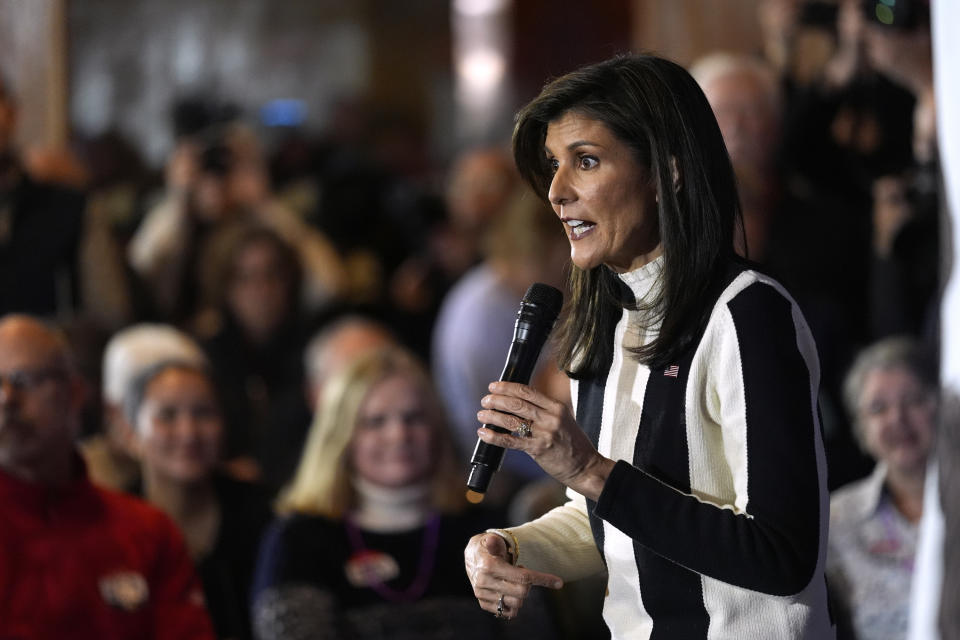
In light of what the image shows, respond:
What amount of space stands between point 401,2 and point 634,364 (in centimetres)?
746

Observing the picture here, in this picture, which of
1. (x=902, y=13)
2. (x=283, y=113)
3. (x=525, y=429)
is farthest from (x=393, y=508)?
(x=283, y=113)

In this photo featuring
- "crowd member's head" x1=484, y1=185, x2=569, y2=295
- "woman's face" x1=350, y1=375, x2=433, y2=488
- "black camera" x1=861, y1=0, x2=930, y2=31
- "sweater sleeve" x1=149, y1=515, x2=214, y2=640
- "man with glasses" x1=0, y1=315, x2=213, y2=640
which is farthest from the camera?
"crowd member's head" x1=484, y1=185, x2=569, y2=295

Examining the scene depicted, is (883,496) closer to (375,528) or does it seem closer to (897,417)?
(897,417)

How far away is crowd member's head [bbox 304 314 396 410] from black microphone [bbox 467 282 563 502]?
108 inches

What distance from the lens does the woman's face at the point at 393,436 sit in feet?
11.8

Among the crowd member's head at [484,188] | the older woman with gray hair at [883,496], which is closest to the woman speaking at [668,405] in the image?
the older woman with gray hair at [883,496]

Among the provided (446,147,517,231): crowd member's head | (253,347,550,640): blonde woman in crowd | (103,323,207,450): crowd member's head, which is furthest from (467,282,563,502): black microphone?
(446,147,517,231): crowd member's head

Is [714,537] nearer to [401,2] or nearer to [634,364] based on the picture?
[634,364]

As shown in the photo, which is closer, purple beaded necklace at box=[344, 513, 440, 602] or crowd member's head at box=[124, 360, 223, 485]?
purple beaded necklace at box=[344, 513, 440, 602]

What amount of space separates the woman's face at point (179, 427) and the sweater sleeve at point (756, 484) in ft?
8.09

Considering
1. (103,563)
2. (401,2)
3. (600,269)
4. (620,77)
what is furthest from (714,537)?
(401,2)

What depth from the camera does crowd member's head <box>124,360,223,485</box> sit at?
3.86 meters

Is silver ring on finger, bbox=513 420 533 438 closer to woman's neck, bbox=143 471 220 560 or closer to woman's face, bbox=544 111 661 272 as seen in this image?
woman's face, bbox=544 111 661 272

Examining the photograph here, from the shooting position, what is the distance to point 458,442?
14.6 feet
